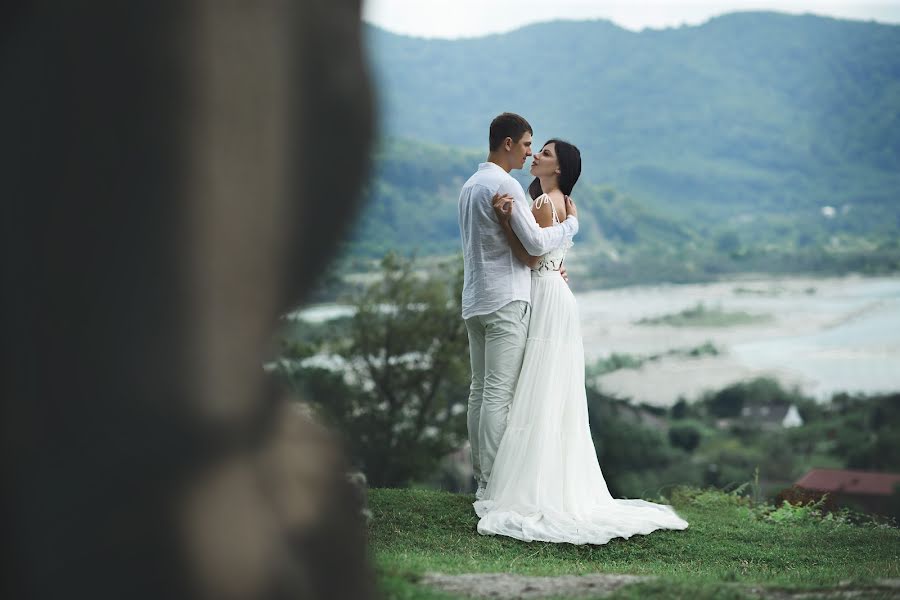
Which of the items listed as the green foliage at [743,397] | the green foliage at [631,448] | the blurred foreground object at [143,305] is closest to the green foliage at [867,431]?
the green foliage at [743,397]

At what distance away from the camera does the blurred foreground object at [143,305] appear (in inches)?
83.2

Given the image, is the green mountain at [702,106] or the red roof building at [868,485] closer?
the red roof building at [868,485]

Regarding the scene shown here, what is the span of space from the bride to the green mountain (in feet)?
103

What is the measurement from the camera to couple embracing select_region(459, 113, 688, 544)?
595 centimetres

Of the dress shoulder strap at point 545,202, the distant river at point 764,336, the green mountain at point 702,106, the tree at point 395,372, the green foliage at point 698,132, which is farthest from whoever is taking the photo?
the green mountain at point 702,106

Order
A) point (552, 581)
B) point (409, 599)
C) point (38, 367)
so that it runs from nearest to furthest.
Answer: point (38, 367) < point (409, 599) < point (552, 581)

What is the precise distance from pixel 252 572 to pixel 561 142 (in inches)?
182

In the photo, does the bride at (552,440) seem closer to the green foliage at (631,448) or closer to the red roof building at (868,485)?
the red roof building at (868,485)

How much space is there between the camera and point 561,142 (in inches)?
253

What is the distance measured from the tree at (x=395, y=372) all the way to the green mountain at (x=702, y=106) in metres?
14.7

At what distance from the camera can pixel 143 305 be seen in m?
2.17

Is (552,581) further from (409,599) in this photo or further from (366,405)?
(366,405)

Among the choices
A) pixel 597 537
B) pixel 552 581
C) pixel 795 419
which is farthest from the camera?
pixel 795 419

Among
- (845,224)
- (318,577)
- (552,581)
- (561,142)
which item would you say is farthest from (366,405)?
(845,224)
